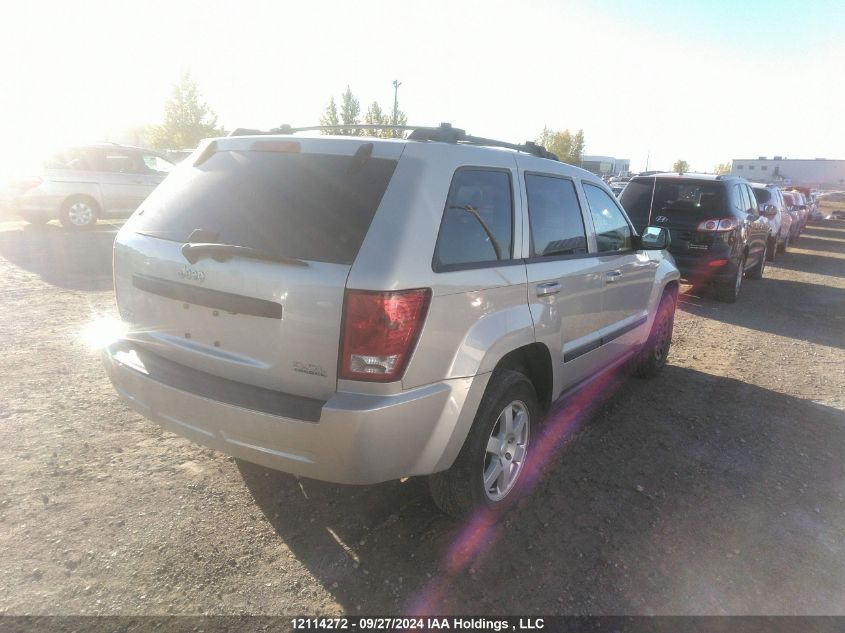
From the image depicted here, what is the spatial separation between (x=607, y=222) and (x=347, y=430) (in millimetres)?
2822

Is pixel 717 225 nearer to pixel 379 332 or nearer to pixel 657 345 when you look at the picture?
pixel 657 345

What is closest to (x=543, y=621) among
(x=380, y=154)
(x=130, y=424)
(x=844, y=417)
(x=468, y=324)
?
(x=468, y=324)

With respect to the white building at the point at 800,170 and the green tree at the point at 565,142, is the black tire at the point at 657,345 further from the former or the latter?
the white building at the point at 800,170

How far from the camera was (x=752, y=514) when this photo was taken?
3227 millimetres

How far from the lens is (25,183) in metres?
11.3

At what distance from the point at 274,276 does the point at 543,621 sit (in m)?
1.83

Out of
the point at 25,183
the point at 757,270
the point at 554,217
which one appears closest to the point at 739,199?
the point at 757,270

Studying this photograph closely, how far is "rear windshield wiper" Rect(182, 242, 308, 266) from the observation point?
7.61ft

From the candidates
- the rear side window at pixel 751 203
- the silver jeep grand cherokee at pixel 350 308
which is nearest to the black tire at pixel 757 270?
the rear side window at pixel 751 203

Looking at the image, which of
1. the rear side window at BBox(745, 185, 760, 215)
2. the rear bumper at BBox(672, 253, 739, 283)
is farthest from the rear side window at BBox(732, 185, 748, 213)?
the rear bumper at BBox(672, 253, 739, 283)

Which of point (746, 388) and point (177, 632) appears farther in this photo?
point (746, 388)

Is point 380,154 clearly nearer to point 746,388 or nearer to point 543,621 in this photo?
point 543,621

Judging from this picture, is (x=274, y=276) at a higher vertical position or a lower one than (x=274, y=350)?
higher

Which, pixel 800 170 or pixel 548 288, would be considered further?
pixel 800 170
